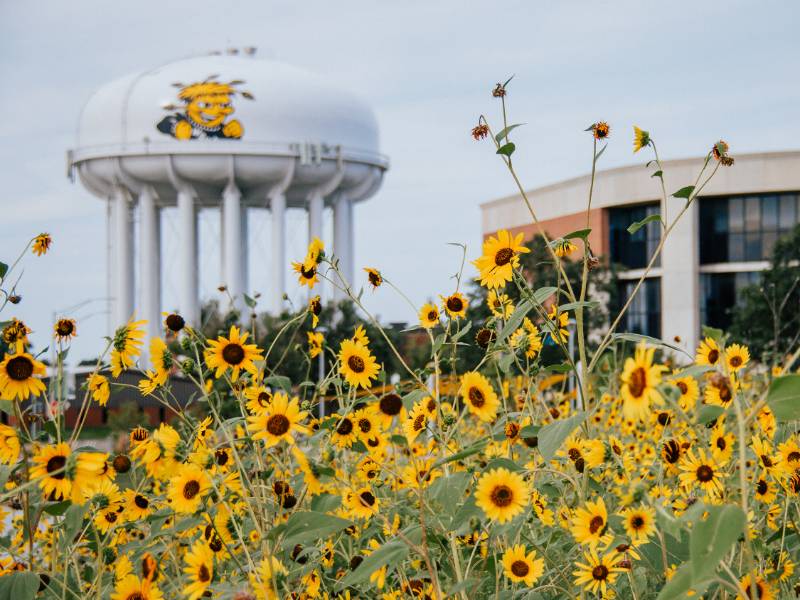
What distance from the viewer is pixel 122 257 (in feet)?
118

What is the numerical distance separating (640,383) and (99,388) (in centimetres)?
164

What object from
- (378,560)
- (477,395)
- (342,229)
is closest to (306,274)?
(477,395)

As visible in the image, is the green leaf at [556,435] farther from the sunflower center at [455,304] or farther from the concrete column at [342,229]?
the concrete column at [342,229]

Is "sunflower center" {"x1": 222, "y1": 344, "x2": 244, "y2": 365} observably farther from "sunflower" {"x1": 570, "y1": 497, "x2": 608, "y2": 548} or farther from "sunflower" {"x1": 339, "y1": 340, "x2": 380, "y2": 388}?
"sunflower" {"x1": 570, "y1": 497, "x2": 608, "y2": 548}

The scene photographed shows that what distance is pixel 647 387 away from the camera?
5.39 ft

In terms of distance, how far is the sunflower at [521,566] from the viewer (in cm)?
244

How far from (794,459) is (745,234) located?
35.6 m

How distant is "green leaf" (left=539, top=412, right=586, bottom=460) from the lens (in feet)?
6.70

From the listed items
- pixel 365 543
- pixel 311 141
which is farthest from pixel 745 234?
pixel 365 543

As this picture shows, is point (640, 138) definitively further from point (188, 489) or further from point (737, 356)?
point (188, 489)

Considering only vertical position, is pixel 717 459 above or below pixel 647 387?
below

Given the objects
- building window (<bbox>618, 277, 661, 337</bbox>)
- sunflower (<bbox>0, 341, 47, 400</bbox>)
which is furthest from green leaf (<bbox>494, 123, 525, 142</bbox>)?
building window (<bbox>618, 277, 661, 337</bbox>)

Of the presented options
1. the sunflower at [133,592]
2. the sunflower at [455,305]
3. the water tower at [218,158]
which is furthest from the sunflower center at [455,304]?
the water tower at [218,158]

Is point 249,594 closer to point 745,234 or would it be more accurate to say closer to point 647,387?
point 647,387
